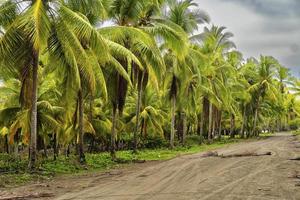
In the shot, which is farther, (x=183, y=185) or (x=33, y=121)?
(x=33, y=121)

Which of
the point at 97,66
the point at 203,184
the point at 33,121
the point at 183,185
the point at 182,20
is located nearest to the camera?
the point at 183,185

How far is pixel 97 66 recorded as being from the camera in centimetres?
1545

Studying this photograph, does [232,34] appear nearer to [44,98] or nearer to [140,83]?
[140,83]

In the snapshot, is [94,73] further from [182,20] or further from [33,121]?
[182,20]

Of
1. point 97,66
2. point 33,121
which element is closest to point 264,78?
point 97,66

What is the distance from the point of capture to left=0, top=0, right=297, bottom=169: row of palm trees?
14.0 meters

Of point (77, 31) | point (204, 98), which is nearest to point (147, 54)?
point (77, 31)

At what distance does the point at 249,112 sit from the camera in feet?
180

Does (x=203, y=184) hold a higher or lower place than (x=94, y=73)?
lower

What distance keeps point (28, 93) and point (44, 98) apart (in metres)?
7.80

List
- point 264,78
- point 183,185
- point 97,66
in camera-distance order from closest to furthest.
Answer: point 183,185, point 97,66, point 264,78

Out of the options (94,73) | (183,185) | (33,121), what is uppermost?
(94,73)

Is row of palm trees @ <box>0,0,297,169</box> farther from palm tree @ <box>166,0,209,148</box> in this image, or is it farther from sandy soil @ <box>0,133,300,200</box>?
sandy soil @ <box>0,133,300,200</box>

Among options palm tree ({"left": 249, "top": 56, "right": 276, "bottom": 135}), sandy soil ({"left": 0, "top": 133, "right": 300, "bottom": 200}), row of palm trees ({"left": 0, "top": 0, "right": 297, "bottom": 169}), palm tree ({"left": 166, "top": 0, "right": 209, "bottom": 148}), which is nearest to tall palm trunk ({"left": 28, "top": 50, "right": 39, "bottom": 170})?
row of palm trees ({"left": 0, "top": 0, "right": 297, "bottom": 169})
